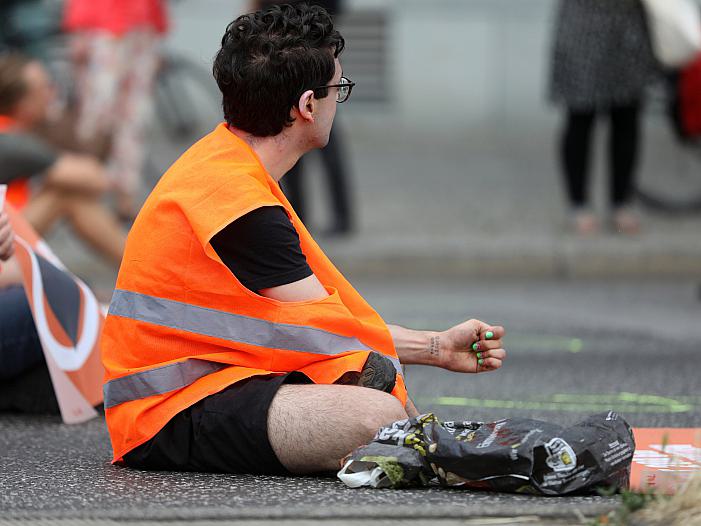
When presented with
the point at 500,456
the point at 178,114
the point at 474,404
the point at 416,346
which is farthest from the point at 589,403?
the point at 178,114

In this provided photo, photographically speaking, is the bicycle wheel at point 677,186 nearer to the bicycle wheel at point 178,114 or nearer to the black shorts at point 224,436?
the bicycle wheel at point 178,114

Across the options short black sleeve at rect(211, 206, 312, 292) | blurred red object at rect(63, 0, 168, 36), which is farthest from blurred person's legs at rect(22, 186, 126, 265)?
short black sleeve at rect(211, 206, 312, 292)

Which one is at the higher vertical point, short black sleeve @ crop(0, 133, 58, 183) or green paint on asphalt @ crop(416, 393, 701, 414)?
short black sleeve @ crop(0, 133, 58, 183)

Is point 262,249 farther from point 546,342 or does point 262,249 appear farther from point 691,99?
point 691,99

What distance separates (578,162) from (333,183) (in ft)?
4.83

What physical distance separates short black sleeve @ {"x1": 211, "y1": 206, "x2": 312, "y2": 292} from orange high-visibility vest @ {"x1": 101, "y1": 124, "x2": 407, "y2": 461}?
30 millimetres

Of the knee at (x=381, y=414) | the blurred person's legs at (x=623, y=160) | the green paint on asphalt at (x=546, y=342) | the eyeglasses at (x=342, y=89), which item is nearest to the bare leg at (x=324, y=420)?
the knee at (x=381, y=414)

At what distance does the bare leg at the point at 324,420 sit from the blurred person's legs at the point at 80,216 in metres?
4.04

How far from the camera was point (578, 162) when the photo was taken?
9.09 meters

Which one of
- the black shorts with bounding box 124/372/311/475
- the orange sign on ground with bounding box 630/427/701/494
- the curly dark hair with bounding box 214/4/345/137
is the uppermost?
the curly dark hair with bounding box 214/4/345/137

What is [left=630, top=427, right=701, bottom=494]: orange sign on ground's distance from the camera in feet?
12.0

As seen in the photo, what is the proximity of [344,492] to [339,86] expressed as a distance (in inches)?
42.8

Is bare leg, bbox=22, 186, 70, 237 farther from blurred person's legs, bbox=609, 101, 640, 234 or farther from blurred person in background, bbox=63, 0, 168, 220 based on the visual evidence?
blurred person's legs, bbox=609, 101, 640, 234

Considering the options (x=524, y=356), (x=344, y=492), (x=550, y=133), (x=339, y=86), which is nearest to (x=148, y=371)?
(x=344, y=492)
